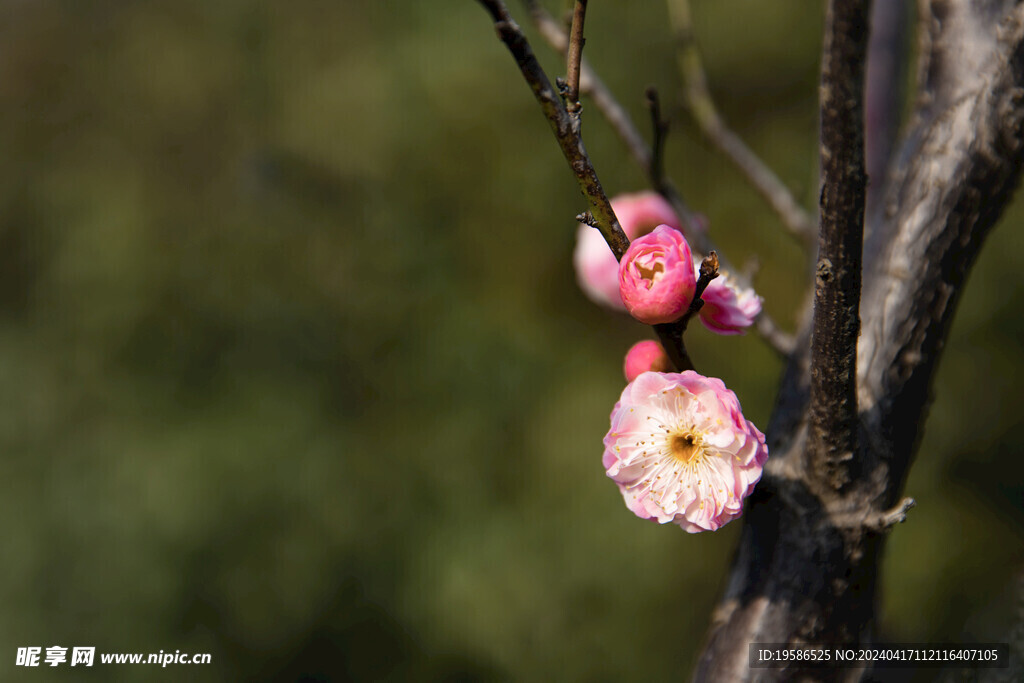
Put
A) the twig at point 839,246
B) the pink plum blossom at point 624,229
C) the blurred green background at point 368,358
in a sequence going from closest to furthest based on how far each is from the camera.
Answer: the twig at point 839,246, the pink plum blossom at point 624,229, the blurred green background at point 368,358

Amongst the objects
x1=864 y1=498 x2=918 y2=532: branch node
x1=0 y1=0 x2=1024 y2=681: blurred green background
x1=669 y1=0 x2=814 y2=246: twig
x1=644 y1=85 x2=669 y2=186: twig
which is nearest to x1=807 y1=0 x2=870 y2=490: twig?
x1=864 y1=498 x2=918 y2=532: branch node

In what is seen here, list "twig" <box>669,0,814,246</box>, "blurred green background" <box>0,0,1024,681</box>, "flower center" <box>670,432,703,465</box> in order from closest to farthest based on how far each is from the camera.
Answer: "flower center" <box>670,432,703,465</box>, "twig" <box>669,0,814,246</box>, "blurred green background" <box>0,0,1024,681</box>

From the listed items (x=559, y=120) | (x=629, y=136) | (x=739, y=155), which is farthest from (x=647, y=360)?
(x=739, y=155)

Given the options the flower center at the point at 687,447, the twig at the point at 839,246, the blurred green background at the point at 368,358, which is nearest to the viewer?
the twig at the point at 839,246

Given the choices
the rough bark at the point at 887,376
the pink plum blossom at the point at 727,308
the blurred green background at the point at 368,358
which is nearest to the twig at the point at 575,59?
the pink plum blossom at the point at 727,308

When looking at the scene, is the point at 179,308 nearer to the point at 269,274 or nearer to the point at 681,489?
the point at 269,274

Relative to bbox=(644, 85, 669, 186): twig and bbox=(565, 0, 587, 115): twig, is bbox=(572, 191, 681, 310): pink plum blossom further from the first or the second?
bbox=(565, 0, 587, 115): twig

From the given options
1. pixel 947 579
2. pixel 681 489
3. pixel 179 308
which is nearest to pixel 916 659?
pixel 681 489

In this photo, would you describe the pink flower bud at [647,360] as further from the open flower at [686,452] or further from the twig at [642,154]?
the twig at [642,154]
